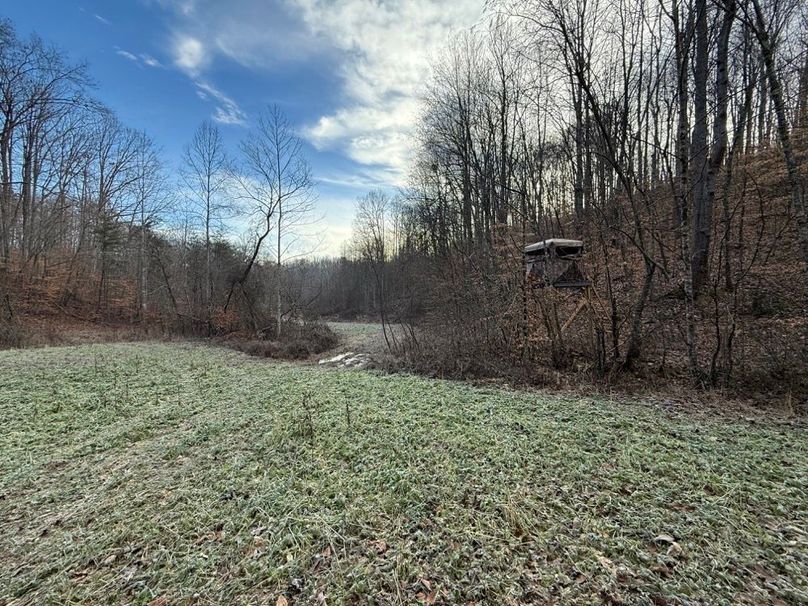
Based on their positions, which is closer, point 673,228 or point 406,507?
point 406,507

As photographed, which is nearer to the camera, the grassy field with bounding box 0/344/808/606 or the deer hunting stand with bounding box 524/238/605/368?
the grassy field with bounding box 0/344/808/606

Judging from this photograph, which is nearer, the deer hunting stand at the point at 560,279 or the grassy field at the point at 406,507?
the grassy field at the point at 406,507

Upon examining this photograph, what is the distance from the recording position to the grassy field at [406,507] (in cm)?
160

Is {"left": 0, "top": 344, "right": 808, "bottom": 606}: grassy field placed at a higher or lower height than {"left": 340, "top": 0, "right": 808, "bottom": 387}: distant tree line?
lower

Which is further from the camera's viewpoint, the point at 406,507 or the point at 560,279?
the point at 560,279

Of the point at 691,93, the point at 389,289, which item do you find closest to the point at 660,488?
the point at 691,93

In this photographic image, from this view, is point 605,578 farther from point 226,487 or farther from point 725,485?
point 226,487

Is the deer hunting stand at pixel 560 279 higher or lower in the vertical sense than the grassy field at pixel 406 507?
higher

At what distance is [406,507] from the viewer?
84.4 inches

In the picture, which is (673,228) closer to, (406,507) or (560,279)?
(560,279)

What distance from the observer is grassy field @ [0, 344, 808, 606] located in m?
1.60

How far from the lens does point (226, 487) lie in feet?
8.08

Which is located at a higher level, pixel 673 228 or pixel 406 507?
pixel 673 228

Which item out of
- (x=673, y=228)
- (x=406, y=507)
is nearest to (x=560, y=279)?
(x=673, y=228)
